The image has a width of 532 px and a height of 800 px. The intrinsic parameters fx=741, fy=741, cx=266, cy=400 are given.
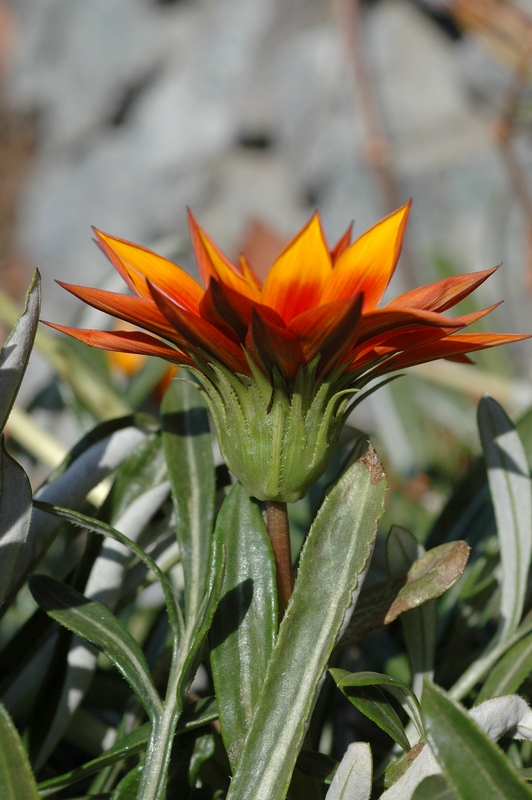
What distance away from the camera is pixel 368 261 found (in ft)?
1.07

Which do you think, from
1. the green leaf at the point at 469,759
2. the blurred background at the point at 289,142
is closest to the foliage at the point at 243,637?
the green leaf at the point at 469,759

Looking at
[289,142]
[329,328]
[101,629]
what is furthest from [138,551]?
[289,142]

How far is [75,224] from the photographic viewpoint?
3082 mm

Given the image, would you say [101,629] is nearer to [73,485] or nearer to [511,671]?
[73,485]

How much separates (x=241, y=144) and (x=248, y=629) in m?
2.56

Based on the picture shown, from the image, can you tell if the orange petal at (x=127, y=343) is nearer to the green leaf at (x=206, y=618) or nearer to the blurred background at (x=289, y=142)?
the green leaf at (x=206, y=618)

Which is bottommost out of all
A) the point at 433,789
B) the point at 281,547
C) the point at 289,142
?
the point at 433,789

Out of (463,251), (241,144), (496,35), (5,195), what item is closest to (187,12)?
(241,144)

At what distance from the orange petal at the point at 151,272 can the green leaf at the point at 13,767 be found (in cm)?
18

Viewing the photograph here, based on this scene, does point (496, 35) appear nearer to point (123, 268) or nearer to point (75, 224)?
point (123, 268)

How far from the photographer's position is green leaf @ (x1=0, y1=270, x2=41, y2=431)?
0.33 metres

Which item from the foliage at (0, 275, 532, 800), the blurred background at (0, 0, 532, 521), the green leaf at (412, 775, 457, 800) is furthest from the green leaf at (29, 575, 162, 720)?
the blurred background at (0, 0, 532, 521)

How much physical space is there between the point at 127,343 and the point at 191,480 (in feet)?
0.36

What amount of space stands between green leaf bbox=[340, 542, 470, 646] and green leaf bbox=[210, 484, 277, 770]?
0.15 ft
